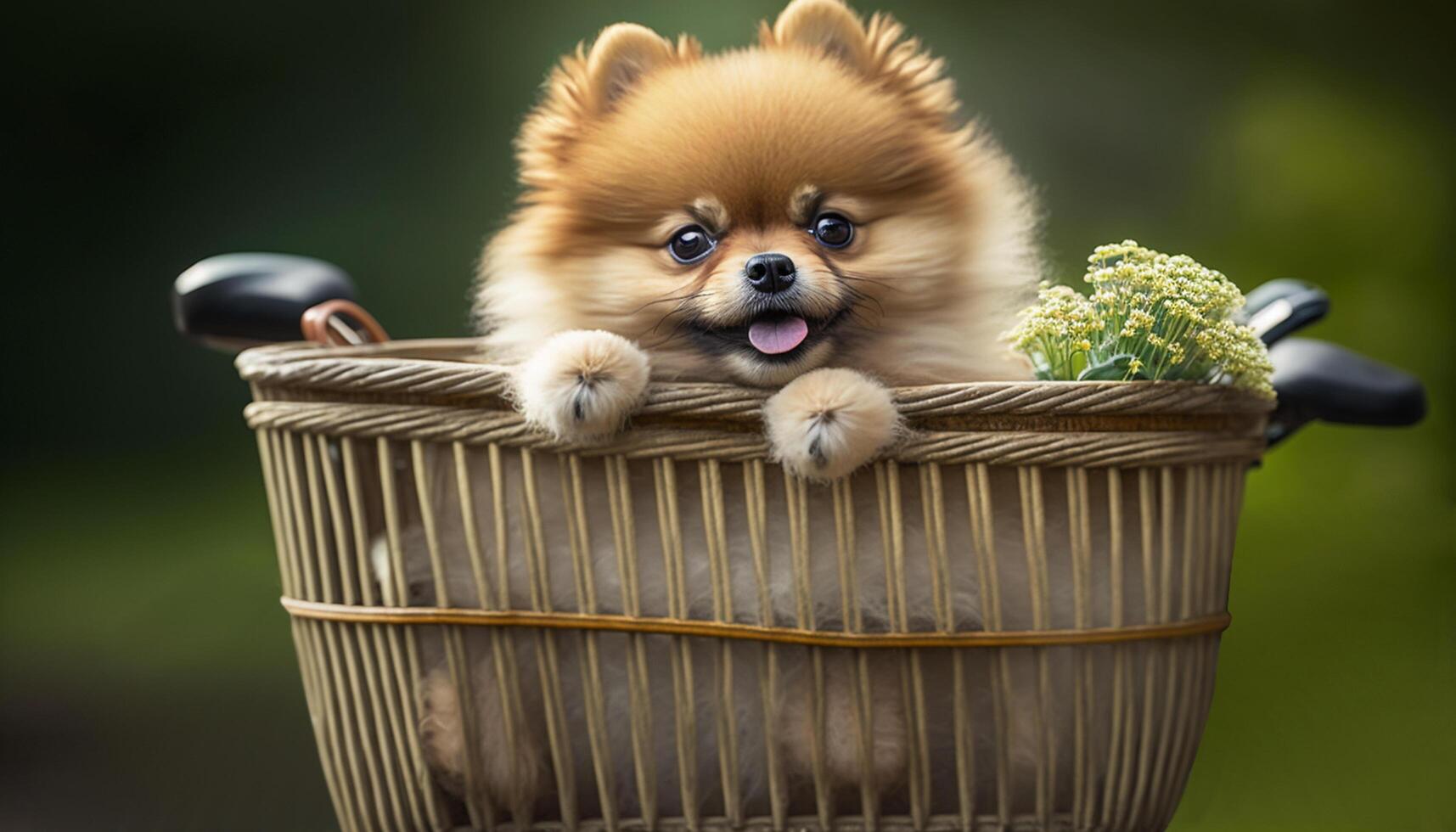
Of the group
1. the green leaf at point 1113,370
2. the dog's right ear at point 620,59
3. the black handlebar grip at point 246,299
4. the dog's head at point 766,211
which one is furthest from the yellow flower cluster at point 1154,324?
the black handlebar grip at point 246,299

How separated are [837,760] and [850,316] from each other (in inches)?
16.7

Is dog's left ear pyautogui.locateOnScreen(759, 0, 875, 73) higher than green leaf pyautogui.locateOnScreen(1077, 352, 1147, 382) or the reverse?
higher

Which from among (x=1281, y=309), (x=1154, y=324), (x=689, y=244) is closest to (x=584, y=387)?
(x=689, y=244)

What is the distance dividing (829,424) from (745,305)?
19cm

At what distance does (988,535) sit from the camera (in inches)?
46.5

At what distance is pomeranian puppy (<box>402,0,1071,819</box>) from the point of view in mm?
1217

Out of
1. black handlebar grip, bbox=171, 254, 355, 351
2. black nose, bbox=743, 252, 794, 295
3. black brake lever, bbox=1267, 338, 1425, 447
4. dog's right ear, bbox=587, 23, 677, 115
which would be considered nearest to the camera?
black nose, bbox=743, 252, 794, 295

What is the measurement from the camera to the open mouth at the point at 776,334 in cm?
128

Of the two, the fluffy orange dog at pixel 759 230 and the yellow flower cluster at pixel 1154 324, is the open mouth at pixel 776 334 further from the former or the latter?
the yellow flower cluster at pixel 1154 324

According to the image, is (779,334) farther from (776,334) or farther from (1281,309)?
(1281,309)

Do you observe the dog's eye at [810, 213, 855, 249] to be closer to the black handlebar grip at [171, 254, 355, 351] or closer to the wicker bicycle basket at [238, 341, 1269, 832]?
the wicker bicycle basket at [238, 341, 1269, 832]

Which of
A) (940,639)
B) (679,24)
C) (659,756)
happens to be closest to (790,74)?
(940,639)

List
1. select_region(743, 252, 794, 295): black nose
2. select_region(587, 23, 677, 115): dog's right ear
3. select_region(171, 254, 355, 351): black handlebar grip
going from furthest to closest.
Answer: select_region(171, 254, 355, 351): black handlebar grip
select_region(587, 23, 677, 115): dog's right ear
select_region(743, 252, 794, 295): black nose

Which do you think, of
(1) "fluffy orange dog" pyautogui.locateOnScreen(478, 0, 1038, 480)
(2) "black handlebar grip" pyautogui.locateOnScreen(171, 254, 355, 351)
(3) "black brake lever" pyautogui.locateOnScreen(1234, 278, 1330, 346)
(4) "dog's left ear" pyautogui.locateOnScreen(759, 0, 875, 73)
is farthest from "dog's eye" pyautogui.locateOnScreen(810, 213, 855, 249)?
(2) "black handlebar grip" pyautogui.locateOnScreen(171, 254, 355, 351)
